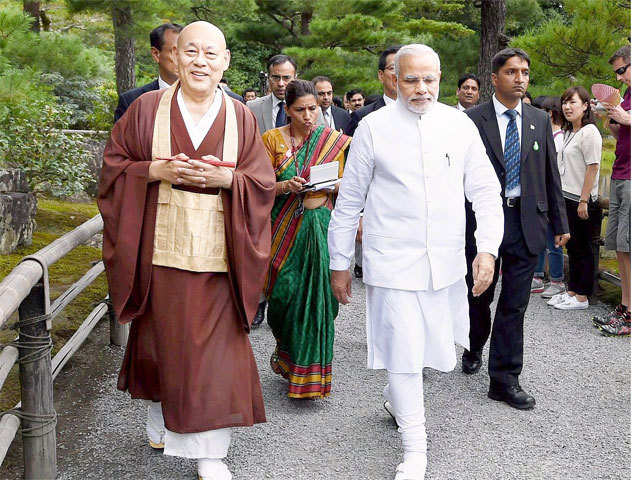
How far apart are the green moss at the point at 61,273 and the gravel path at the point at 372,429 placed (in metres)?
0.27

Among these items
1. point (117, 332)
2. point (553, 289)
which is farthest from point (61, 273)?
point (553, 289)

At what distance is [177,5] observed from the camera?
13398mm

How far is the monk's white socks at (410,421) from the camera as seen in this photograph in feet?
12.0

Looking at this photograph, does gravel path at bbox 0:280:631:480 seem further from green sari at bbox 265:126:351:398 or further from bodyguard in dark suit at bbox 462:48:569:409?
bodyguard in dark suit at bbox 462:48:569:409

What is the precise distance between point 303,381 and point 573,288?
11.5ft

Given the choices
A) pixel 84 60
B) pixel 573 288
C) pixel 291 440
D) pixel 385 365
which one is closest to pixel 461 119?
pixel 385 365

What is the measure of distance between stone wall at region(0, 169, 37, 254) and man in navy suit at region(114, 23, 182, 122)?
8.70 feet

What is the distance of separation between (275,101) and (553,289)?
11.1 ft

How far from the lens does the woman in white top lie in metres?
6.94

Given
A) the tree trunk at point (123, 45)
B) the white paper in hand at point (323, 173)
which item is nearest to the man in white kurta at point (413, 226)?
the white paper in hand at point (323, 173)

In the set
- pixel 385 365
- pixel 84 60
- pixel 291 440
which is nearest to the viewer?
pixel 385 365

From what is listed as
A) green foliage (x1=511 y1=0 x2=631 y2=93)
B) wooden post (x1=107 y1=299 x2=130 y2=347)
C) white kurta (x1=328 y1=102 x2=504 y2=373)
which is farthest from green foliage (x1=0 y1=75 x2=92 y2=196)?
green foliage (x1=511 y1=0 x2=631 y2=93)

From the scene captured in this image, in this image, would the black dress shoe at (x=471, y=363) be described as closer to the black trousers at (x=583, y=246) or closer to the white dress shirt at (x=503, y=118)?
the white dress shirt at (x=503, y=118)
